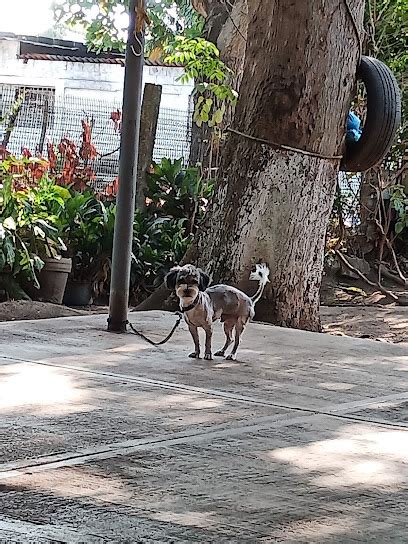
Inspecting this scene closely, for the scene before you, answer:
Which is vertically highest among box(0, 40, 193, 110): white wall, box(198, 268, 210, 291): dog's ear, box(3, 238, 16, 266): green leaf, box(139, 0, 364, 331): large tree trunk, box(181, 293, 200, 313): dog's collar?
box(0, 40, 193, 110): white wall

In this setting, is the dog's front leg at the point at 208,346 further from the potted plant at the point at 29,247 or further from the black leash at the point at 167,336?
the potted plant at the point at 29,247

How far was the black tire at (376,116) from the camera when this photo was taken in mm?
7738

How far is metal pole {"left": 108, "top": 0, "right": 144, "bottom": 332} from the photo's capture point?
6.14 meters

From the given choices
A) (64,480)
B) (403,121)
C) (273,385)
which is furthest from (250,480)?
(403,121)

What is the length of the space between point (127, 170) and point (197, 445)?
3.05m

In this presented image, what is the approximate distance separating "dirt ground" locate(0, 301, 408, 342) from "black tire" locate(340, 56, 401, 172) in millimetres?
1435

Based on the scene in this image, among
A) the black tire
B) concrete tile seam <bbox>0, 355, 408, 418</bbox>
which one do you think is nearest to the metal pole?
concrete tile seam <bbox>0, 355, 408, 418</bbox>

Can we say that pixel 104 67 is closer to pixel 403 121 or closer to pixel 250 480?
pixel 403 121

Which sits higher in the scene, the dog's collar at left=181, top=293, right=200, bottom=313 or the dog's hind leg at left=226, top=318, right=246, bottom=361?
the dog's collar at left=181, top=293, right=200, bottom=313

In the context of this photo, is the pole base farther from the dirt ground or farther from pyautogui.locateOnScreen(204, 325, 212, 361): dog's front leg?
the dirt ground

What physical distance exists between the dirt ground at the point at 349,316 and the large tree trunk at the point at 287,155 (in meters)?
1.07

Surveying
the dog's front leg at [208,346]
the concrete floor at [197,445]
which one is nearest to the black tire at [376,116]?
the concrete floor at [197,445]

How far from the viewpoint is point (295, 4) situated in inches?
295

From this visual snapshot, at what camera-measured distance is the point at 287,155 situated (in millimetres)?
7465
